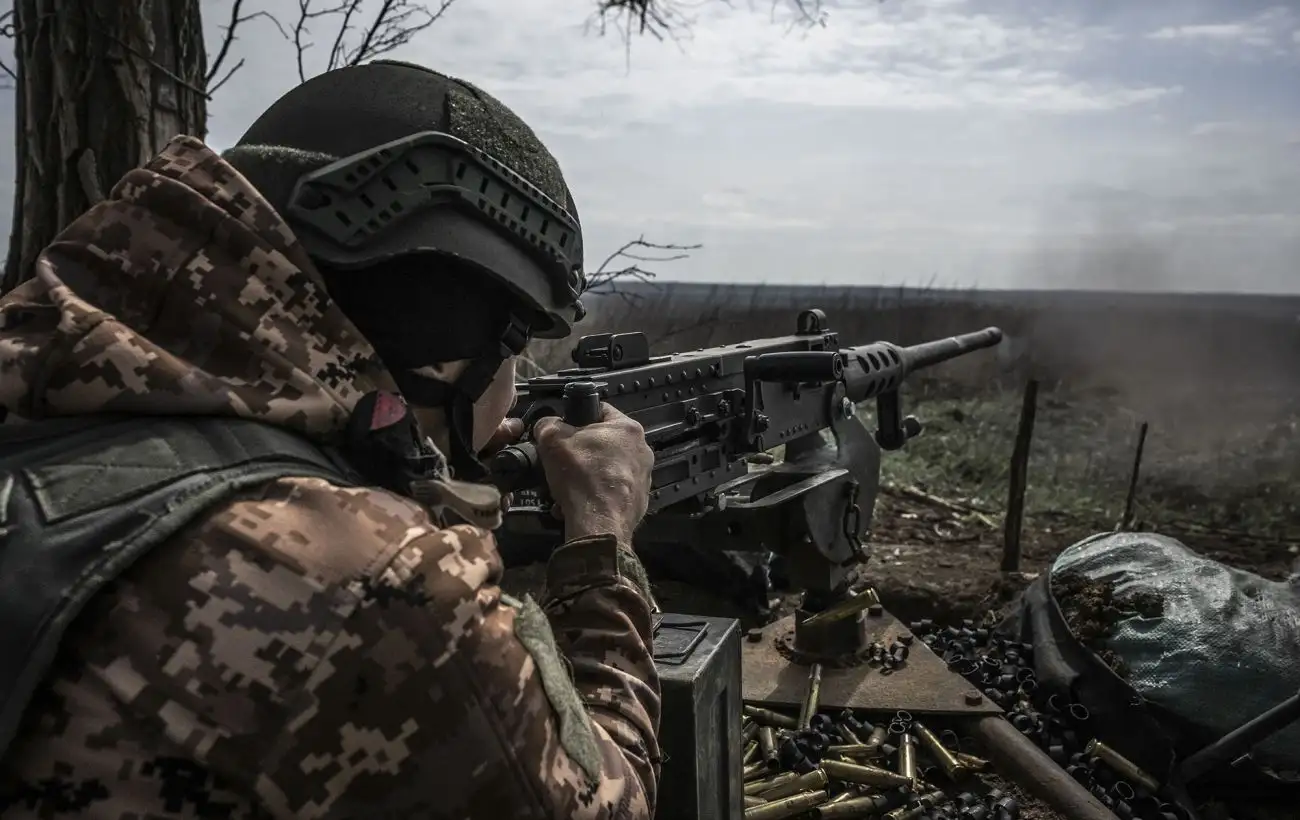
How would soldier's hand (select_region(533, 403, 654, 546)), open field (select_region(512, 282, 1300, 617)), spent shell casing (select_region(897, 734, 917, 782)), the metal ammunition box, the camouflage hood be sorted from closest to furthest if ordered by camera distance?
the camouflage hood < soldier's hand (select_region(533, 403, 654, 546)) < the metal ammunition box < spent shell casing (select_region(897, 734, 917, 782)) < open field (select_region(512, 282, 1300, 617))

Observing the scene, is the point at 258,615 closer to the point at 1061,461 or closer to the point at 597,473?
the point at 597,473

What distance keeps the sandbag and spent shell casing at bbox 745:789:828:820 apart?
5.95ft

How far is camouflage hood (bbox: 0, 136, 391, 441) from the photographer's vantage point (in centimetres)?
142

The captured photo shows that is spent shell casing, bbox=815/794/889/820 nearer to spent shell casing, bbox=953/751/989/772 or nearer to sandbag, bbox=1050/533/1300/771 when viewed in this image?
spent shell casing, bbox=953/751/989/772

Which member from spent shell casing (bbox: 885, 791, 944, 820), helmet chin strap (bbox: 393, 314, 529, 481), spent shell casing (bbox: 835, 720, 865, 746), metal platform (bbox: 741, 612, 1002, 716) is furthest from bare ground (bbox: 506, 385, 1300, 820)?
helmet chin strap (bbox: 393, 314, 529, 481)

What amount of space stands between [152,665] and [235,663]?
0.11m

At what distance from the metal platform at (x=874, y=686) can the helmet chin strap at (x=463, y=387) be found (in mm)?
3221

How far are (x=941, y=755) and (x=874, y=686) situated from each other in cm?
58

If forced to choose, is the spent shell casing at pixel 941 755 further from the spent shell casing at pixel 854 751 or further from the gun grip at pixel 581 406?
the gun grip at pixel 581 406

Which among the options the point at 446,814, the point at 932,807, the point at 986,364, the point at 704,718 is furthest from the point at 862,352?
the point at 986,364

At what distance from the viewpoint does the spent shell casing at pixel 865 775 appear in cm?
428

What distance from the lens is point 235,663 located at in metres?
1.29

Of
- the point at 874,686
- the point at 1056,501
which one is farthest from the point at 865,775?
the point at 1056,501

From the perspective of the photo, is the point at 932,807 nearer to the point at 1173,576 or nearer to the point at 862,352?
the point at 1173,576
